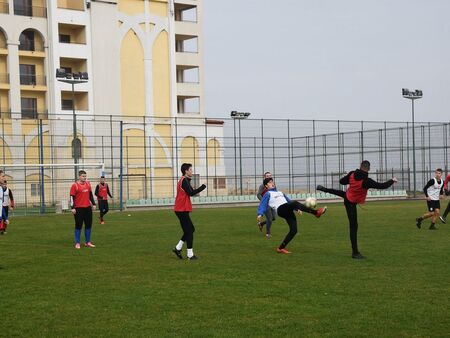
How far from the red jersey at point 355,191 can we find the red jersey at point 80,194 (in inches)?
283

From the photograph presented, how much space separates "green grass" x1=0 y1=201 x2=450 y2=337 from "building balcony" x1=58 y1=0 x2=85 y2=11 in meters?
42.0

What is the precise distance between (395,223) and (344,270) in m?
13.1

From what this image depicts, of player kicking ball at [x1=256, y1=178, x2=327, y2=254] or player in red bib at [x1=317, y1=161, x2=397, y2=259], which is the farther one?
player kicking ball at [x1=256, y1=178, x2=327, y2=254]

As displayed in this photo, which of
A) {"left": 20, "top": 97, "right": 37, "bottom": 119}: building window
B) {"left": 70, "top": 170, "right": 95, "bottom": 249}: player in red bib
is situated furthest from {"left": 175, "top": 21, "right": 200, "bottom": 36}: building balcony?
{"left": 70, "top": 170, "right": 95, "bottom": 249}: player in red bib

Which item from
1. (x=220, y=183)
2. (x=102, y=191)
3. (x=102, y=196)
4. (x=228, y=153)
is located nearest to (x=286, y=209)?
(x=102, y=196)

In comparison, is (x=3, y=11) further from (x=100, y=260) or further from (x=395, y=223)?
(x=100, y=260)

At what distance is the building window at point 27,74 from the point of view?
5788cm

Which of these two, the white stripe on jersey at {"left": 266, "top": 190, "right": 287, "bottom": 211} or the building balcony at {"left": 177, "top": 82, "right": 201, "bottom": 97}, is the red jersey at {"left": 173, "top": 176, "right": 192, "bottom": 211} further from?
the building balcony at {"left": 177, "top": 82, "right": 201, "bottom": 97}

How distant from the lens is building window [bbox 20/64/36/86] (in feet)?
190

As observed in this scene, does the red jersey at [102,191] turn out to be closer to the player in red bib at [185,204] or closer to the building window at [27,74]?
the player in red bib at [185,204]

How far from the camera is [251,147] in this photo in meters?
51.3

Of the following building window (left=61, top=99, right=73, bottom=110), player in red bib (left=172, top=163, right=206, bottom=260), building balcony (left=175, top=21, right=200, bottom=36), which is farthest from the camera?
building balcony (left=175, top=21, right=200, bottom=36)

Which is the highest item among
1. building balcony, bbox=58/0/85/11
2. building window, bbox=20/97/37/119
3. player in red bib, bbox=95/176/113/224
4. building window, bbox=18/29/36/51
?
building balcony, bbox=58/0/85/11

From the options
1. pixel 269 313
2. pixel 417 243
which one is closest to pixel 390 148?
pixel 417 243
